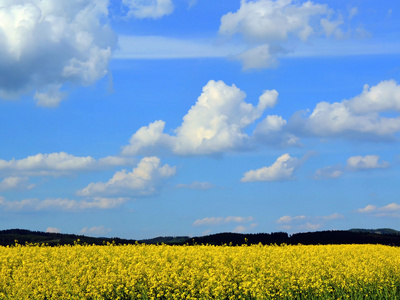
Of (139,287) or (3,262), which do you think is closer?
(139,287)

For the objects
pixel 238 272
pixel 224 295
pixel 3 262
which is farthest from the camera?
pixel 3 262

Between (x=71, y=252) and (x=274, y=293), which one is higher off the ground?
(x=71, y=252)

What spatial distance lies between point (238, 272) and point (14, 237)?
1949 centimetres

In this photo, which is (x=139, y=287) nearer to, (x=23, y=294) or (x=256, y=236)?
(x=23, y=294)

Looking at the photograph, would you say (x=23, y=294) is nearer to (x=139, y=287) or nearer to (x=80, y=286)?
(x=80, y=286)

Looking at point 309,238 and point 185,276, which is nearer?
point 185,276

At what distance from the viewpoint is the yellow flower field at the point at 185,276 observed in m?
13.5

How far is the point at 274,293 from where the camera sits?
14.0 metres

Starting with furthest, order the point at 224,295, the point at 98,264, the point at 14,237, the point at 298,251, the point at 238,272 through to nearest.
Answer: the point at 14,237 < the point at 298,251 < the point at 98,264 < the point at 238,272 < the point at 224,295

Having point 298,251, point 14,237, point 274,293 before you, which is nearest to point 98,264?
point 274,293

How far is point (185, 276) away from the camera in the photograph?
14109 mm

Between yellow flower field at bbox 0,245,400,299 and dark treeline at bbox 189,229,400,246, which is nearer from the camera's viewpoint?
yellow flower field at bbox 0,245,400,299

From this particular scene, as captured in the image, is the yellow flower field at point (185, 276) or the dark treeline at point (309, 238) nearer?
the yellow flower field at point (185, 276)

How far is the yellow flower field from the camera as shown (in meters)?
13.5
